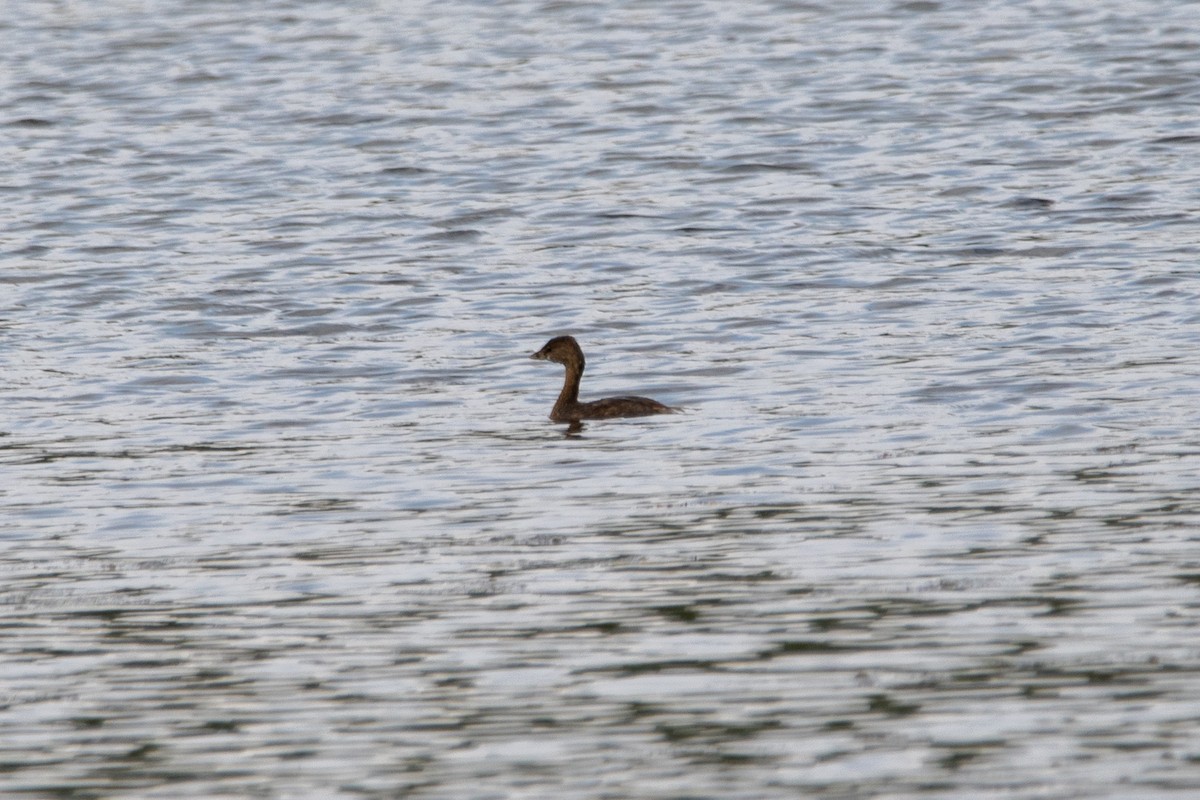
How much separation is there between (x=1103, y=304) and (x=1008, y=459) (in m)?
6.08

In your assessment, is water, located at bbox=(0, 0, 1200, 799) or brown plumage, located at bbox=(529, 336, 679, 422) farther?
brown plumage, located at bbox=(529, 336, 679, 422)

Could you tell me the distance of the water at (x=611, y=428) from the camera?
8.07m

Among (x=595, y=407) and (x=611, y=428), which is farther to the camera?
(x=595, y=407)

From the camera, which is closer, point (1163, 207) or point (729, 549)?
point (729, 549)

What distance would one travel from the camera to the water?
8.07 m

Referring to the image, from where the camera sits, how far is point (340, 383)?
1631 centimetres

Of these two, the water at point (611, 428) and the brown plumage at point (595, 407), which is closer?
the water at point (611, 428)

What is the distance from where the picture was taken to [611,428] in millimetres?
14438

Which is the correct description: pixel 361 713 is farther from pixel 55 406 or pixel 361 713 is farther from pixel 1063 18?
pixel 1063 18

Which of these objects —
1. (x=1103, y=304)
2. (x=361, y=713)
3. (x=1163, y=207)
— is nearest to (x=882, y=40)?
(x=1163, y=207)

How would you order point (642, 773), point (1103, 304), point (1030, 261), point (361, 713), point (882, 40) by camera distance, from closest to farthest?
1. point (642, 773)
2. point (361, 713)
3. point (1103, 304)
4. point (1030, 261)
5. point (882, 40)

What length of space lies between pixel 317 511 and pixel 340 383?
4.59 m

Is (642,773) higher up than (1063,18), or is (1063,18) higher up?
(642,773)

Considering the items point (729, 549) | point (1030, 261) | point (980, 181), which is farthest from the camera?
point (980, 181)
